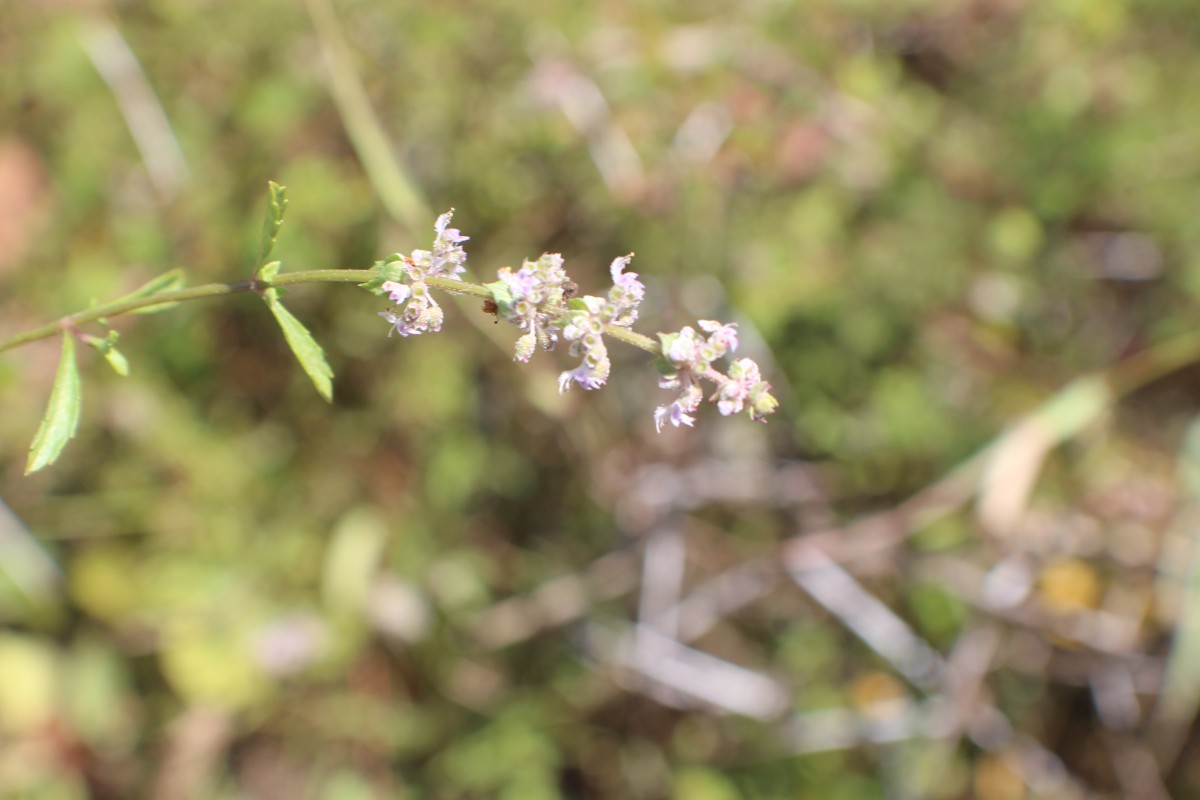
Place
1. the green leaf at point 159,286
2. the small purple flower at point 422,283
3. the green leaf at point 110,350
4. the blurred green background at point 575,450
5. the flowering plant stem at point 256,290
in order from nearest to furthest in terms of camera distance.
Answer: the flowering plant stem at point 256,290 < the small purple flower at point 422,283 < the green leaf at point 110,350 < the green leaf at point 159,286 < the blurred green background at point 575,450

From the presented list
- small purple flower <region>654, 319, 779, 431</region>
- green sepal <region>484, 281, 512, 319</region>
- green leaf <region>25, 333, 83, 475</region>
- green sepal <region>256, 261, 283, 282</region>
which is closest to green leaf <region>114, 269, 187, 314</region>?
green leaf <region>25, 333, 83, 475</region>

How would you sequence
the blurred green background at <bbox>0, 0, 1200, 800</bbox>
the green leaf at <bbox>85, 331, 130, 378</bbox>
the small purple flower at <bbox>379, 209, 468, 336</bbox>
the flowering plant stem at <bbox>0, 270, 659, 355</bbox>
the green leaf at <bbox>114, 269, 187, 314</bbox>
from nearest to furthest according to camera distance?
the flowering plant stem at <bbox>0, 270, 659, 355</bbox>
the small purple flower at <bbox>379, 209, 468, 336</bbox>
the green leaf at <bbox>85, 331, 130, 378</bbox>
the green leaf at <bbox>114, 269, 187, 314</bbox>
the blurred green background at <bbox>0, 0, 1200, 800</bbox>

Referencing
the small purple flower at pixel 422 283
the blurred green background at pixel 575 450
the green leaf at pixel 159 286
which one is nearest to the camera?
the small purple flower at pixel 422 283

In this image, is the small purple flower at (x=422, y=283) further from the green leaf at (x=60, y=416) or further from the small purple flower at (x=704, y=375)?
the green leaf at (x=60, y=416)

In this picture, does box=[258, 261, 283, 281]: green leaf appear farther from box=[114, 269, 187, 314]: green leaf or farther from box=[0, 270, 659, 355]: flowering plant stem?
box=[114, 269, 187, 314]: green leaf

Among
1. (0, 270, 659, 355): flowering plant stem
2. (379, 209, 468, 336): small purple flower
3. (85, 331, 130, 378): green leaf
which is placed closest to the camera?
(0, 270, 659, 355): flowering plant stem

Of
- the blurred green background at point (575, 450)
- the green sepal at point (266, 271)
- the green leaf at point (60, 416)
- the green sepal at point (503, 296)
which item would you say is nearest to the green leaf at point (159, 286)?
the green leaf at point (60, 416)
